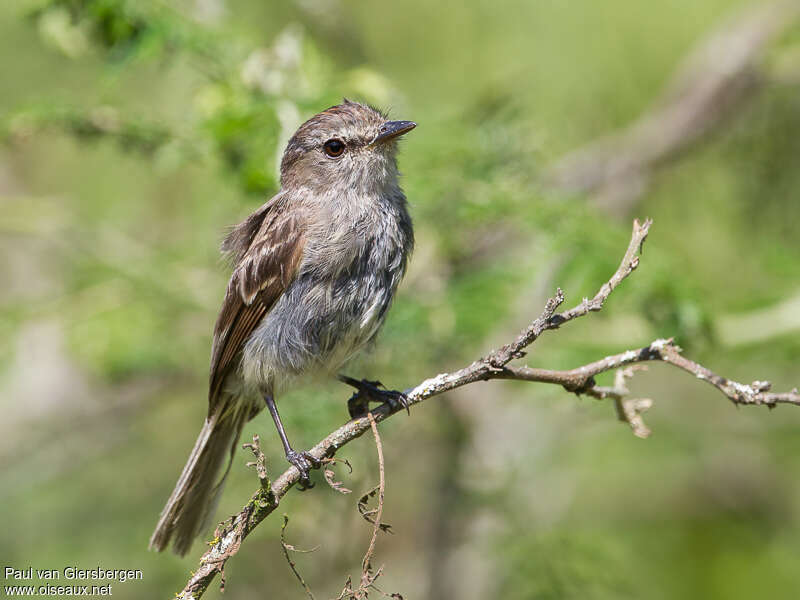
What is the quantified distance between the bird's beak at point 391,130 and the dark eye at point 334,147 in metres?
0.15

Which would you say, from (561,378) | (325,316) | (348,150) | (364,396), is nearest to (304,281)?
(325,316)

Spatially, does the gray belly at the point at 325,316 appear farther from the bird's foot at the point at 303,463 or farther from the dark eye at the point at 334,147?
the dark eye at the point at 334,147

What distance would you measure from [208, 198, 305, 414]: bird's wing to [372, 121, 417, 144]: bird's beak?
1.43ft

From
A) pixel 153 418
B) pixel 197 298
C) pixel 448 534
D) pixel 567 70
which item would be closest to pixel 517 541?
pixel 448 534

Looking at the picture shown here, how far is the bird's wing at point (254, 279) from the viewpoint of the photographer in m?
3.48

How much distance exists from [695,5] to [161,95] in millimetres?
3729

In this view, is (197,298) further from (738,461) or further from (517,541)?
(738,461)

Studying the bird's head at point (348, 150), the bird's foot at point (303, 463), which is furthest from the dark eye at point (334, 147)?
the bird's foot at point (303, 463)

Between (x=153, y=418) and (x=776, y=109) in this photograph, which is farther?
(x=153, y=418)

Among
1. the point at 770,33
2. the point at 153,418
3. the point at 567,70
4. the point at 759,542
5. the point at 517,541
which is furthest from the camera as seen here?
the point at 153,418

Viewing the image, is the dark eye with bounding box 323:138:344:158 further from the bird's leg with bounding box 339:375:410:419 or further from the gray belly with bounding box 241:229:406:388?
the bird's leg with bounding box 339:375:410:419

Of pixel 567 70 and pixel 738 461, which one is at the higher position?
pixel 567 70

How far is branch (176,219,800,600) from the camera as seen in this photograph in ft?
7.14

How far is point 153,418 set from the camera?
704 centimetres
